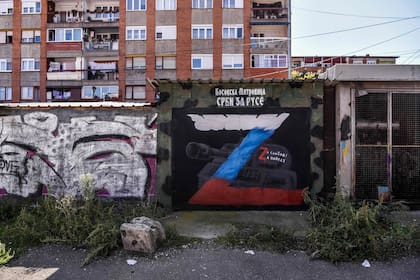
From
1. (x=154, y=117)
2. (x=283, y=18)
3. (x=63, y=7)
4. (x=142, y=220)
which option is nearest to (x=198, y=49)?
(x=283, y=18)

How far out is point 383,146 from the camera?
22.4 ft

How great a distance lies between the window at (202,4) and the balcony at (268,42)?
15.6ft

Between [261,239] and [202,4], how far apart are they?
2735 centimetres

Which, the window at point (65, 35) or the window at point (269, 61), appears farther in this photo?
the window at point (65, 35)

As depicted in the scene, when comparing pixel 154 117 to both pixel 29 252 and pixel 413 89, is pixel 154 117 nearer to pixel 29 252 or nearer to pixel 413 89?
pixel 29 252

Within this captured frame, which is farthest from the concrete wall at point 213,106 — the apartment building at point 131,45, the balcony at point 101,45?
the balcony at point 101,45

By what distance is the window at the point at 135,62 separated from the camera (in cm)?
2925

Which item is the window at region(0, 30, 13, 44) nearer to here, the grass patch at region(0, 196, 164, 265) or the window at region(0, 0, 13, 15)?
the window at region(0, 0, 13, 15)

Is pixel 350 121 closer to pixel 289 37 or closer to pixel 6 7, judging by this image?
pixel 289 37

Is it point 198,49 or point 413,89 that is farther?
point 198,49

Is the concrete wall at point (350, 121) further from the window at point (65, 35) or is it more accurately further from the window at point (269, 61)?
the window at point (65, 35)

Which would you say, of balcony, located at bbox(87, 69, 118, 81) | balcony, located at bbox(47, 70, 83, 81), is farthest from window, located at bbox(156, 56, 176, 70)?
balcony, located at bbox(47, 70, 83, 81)

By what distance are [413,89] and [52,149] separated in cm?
769

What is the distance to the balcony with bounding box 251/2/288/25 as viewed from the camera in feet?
93.8
